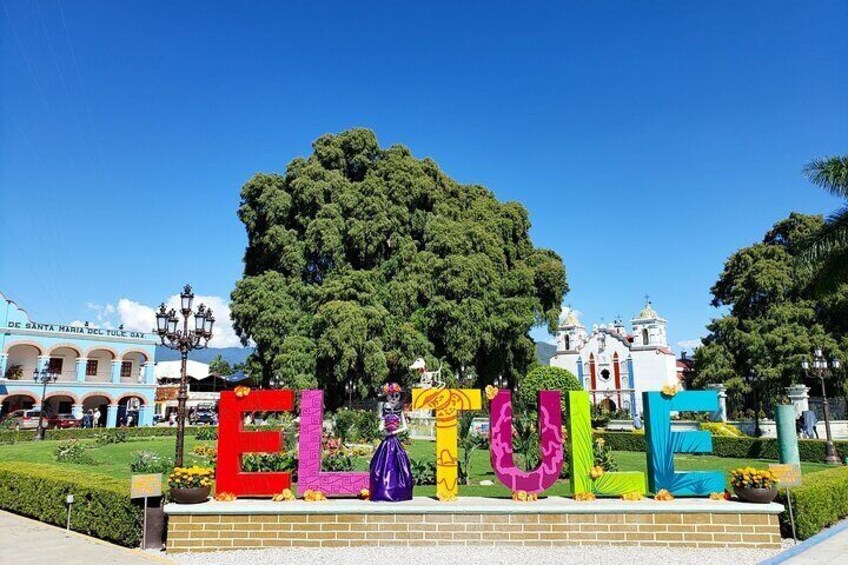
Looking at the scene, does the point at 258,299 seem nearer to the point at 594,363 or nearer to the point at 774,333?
the point at 774,333

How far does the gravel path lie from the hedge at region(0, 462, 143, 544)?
4.12 feet

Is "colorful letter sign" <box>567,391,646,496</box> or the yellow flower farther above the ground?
"colorful letter sign" <box>567,391,646,496</box>

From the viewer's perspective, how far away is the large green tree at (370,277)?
91.0 feet

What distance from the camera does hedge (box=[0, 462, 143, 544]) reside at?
8539 millimetres

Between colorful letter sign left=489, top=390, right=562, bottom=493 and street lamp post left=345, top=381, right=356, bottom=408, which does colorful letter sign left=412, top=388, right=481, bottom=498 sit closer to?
colorful letter sign left=489, top=390, right=562, bottom=493

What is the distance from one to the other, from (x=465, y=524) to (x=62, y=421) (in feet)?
117

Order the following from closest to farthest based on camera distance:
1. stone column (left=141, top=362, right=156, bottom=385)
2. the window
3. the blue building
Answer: the blue building < the window < stone column (left=141, top=362, right=156, bottom=385)

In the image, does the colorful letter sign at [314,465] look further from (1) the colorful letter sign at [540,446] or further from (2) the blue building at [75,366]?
(2) the blue building at [75,366]

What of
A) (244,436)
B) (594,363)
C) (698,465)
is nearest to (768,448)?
(698,465)

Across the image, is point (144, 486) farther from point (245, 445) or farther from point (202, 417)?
point (202, 417)

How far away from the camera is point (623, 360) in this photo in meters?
54.0

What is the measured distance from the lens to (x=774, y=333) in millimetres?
31797

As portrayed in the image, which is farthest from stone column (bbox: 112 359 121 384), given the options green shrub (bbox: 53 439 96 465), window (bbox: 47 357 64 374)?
green shrub (bbox: 53 439 96 465)

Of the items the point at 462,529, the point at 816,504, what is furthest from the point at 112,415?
the point at 816,504
